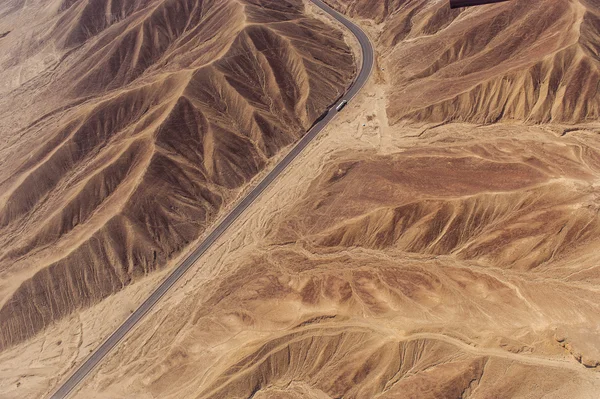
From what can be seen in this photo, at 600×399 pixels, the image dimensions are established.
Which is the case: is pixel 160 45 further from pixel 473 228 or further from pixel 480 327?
pixel 480 327

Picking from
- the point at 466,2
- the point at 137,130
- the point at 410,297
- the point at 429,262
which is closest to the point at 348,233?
the point at 429,262

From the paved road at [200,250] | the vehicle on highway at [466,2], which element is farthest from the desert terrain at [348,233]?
the vehicle on highway at [466,2]

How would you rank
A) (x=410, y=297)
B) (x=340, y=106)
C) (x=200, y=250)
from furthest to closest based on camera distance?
(x=340, y=106)
(x=200, y=250)
(x=410, y=297)

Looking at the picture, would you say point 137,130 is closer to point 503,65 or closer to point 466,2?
point 466,2

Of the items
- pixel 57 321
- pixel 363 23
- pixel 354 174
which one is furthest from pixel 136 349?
pixel 363 23

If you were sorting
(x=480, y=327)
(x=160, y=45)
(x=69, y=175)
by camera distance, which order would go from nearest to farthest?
(x=480, y=327), (x=69, y=175), (x=160, y=45)

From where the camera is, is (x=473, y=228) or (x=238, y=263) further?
(x=238, y=263)

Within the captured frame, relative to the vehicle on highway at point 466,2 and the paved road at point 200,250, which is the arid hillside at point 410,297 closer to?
the paved road at point 200,250
